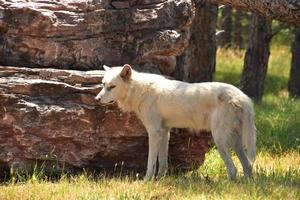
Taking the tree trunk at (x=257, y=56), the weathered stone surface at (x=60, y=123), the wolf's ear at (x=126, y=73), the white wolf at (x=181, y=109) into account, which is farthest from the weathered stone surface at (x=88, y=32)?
the tree trunk at (x=257, y=56)


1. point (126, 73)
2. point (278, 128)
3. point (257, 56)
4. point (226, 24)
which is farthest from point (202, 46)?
point (226, 24)

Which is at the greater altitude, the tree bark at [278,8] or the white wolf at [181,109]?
the tree bark at [278,8]

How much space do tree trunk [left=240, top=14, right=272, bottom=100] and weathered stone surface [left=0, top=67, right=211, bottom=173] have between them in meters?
8.75

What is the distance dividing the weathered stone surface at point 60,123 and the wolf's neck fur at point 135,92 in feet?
0.64

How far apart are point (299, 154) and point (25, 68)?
498 cm

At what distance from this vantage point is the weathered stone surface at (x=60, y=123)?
898cm

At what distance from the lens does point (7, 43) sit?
9398 mm

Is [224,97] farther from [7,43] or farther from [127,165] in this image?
[7,43]

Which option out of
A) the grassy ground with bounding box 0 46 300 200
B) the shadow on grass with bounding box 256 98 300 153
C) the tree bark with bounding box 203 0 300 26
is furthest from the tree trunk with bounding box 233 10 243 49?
the tree bark with bounding box 203 0 300 26

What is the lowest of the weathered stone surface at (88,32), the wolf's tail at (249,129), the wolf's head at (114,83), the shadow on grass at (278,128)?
the shadow on grass at (278,128)

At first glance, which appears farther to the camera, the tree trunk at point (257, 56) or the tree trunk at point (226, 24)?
the tree trunk at point (226, 24)

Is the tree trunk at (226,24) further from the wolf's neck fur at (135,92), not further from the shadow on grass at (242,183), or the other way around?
the shadow on grass at (242,183)

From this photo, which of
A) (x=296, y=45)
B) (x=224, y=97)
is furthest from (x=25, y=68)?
(x=296, y=45)

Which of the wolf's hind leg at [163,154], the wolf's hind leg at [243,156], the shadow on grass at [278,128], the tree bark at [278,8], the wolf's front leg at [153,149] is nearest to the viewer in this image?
the tree bark at [278,8]
